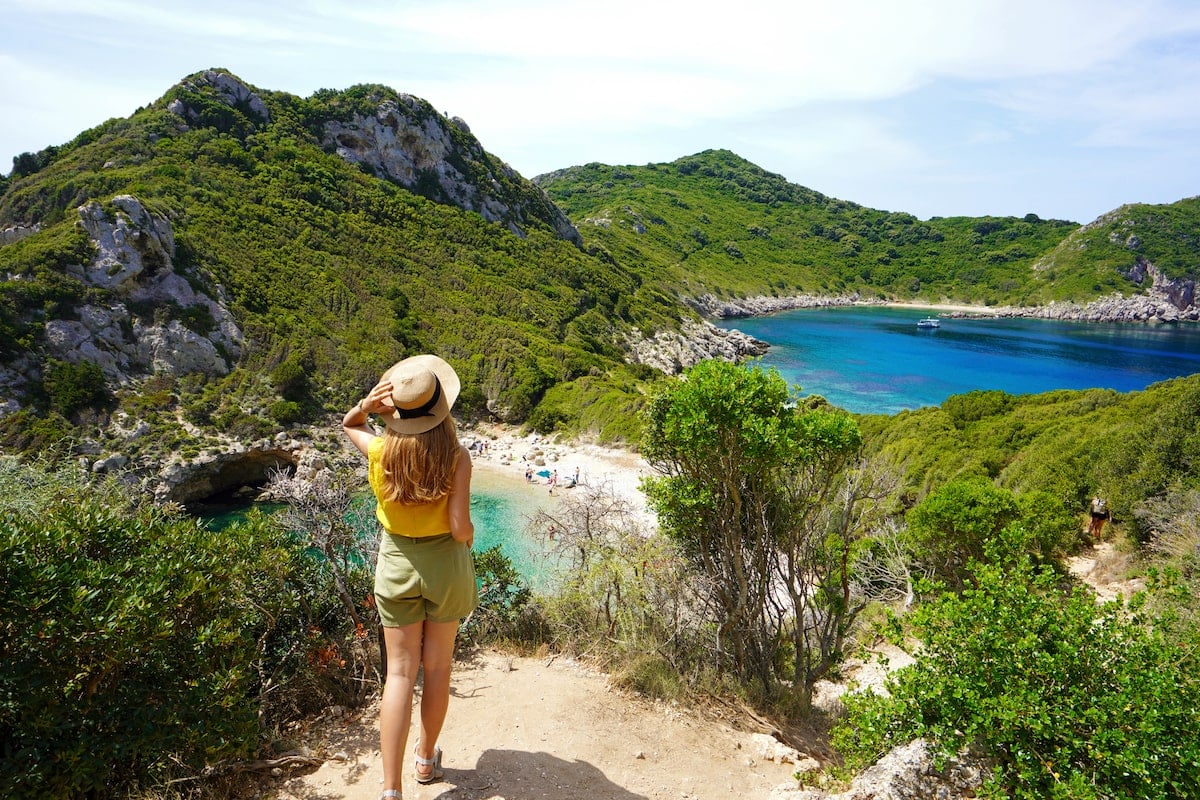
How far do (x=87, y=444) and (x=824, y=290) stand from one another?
117m

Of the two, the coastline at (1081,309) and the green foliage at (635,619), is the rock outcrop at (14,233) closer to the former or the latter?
the green foliage at (635,619)

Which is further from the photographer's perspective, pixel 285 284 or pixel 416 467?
pixel 285 284

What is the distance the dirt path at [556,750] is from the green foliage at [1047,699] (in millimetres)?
1302

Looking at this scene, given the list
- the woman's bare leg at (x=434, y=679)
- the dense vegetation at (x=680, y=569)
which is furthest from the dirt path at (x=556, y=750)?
the dense vegetation at (x=680, y=569)

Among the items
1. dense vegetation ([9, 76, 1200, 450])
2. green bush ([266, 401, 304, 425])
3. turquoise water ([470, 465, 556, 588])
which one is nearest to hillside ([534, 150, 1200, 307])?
dense vegetation ([9, 76, 1200, 450])

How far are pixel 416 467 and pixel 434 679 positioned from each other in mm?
1255

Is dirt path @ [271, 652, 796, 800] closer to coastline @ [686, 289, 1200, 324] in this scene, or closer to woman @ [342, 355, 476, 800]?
woman @ [342, 355, 476, 800]

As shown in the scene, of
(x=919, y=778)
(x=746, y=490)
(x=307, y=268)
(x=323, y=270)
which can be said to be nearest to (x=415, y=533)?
(x=919, y=778)

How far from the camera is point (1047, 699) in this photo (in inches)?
121

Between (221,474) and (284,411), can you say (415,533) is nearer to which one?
(221,474)

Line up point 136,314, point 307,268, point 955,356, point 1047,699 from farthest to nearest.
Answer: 1. point 955,356
2. point 307,268
3. point 136,314
4. point 1047,699

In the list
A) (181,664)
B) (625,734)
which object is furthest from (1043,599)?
(181,664)

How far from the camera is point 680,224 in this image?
123 meters

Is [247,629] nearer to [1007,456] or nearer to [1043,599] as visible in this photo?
[1043,599]
